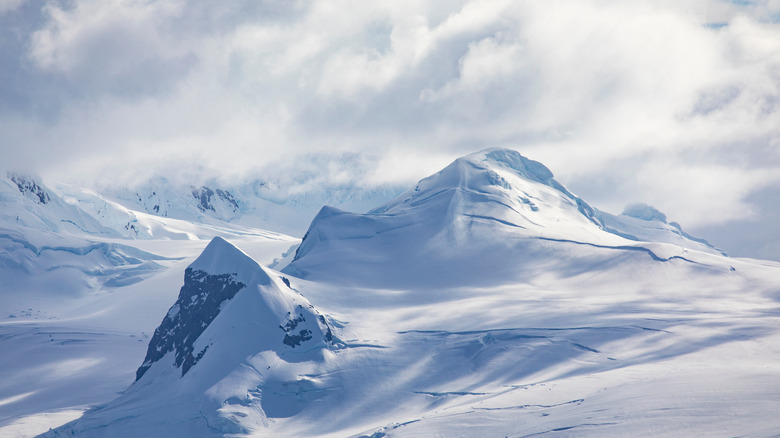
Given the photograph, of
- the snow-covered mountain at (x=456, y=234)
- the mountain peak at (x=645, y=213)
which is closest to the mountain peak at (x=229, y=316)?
the snow-covered mountain at (x=456, y=234)

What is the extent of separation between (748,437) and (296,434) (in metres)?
34.4

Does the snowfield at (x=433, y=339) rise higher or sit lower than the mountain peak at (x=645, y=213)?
lower

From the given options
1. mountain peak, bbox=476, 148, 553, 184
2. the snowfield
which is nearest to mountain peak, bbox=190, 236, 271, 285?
the snowfield

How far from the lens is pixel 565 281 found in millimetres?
103562

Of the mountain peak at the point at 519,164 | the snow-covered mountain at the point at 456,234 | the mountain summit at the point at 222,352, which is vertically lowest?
the mountain summit at the point at 222,352

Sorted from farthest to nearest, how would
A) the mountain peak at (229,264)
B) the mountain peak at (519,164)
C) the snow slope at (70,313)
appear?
1. the mountain peak at (519,164)
2. the snow slope at (70,313)
3. the mountain peak at (229,264)

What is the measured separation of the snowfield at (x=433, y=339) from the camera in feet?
207

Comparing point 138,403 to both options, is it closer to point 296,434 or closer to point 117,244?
point 296,434

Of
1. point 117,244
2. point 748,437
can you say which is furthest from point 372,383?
point 117,244

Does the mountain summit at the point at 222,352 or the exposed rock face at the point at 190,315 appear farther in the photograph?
the exposed rock face at the point at 190,315

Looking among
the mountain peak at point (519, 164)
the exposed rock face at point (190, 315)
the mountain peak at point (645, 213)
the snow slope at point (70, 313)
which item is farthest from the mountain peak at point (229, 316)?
the mountain peak at point (645, 213)

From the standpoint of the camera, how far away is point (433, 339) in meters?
84.0

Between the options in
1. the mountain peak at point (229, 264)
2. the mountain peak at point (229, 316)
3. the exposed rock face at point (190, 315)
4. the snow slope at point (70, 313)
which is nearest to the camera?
the mountain peak at point (229, 316)

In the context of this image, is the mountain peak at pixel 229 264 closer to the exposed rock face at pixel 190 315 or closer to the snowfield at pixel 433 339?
the snowfield at pixel 433 339
